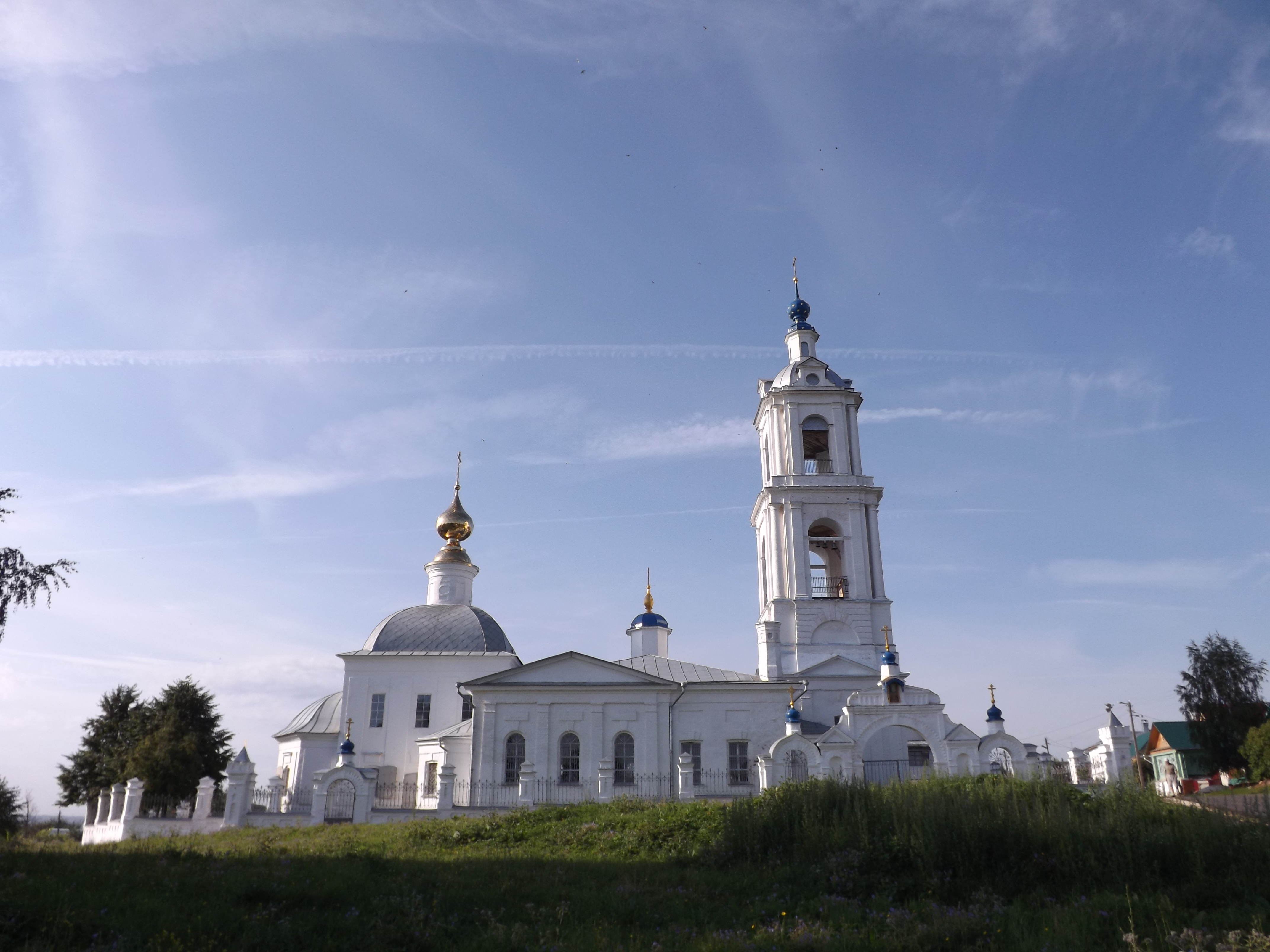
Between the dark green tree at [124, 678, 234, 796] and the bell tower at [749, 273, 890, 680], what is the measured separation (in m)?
20.9

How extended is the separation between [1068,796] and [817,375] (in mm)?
21849

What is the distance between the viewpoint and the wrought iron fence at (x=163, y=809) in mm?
24078

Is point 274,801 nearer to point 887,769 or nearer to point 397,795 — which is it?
point 397,795

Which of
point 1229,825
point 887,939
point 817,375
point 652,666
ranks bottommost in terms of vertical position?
point 887,939

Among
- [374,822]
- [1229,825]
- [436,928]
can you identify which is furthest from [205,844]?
[1229,825]

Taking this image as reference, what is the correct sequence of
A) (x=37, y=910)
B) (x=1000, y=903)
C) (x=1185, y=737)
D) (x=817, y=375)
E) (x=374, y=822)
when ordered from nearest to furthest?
(x=37, y=910) < (x=1000, y=903) < (x=374, y=822) < (x=817, y=375) < (x=1185, y=737)

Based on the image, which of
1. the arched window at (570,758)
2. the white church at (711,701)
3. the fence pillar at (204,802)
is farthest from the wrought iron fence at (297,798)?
the arched window at (570,758)

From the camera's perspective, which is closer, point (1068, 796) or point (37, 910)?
point (37, 910)

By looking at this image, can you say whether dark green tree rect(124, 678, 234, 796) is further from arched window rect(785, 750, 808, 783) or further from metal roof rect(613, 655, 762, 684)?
arched window rect(785, 750, 808, 783)

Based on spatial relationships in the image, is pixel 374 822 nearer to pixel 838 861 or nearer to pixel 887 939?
pixel 838 861

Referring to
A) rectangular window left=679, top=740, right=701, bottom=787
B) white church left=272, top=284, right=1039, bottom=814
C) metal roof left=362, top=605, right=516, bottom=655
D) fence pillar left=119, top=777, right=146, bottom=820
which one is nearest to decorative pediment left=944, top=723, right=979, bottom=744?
white church left=272, top=284, right=1039, bottom=814

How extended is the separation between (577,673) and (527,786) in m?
4.70

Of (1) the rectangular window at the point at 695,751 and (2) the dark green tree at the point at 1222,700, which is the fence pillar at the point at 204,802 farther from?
(2) the dark green tree at the point at 1222,700

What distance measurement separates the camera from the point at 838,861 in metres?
11.6
